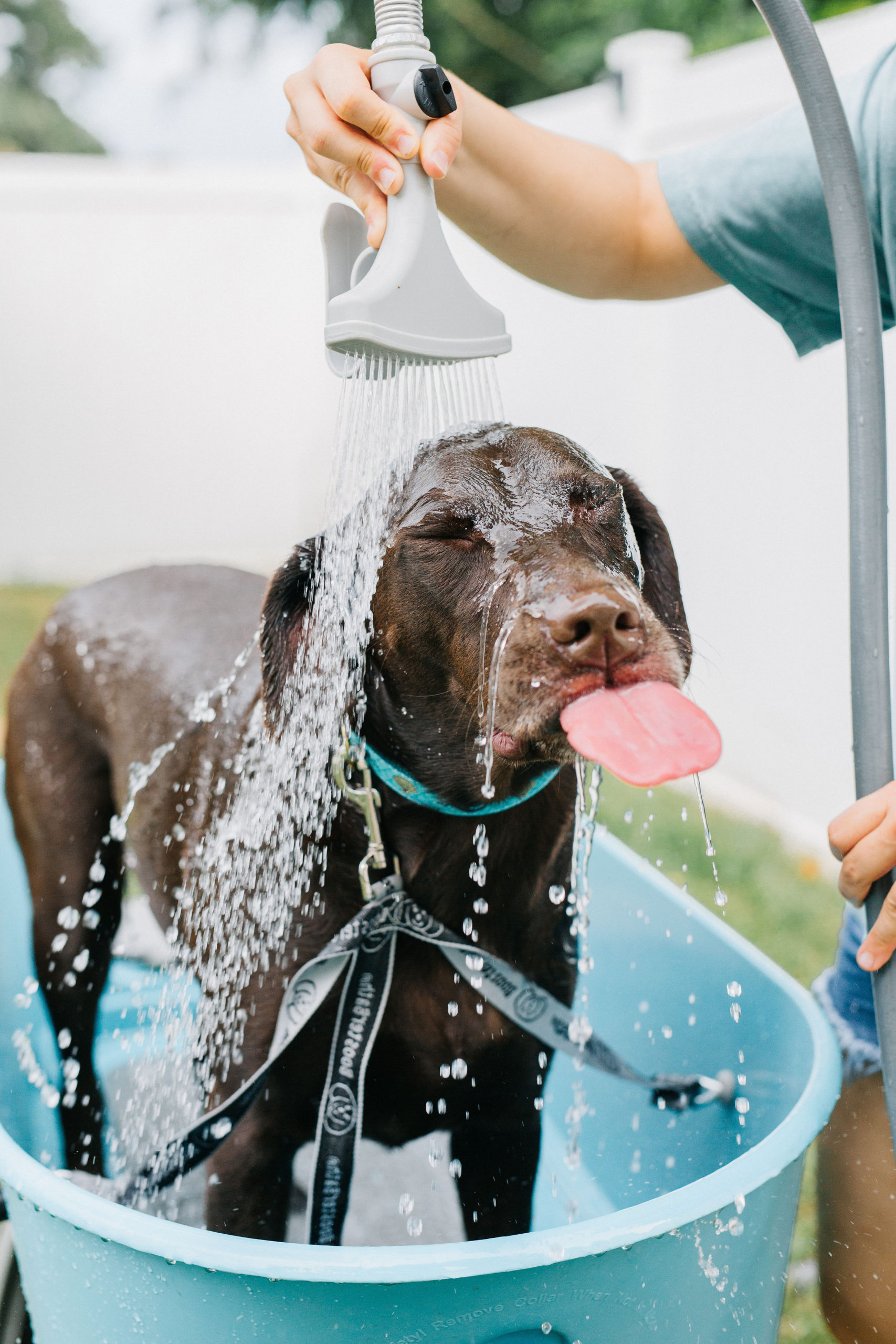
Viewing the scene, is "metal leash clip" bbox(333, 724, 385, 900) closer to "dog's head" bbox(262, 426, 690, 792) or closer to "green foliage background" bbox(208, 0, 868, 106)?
"dog's head" bbox(262, 426, 690, 792)

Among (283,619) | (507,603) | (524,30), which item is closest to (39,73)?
(524,30)

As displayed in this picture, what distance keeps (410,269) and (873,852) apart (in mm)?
917

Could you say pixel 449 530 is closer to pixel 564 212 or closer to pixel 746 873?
pixel 564 212

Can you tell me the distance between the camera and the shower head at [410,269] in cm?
127

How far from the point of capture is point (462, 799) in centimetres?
168

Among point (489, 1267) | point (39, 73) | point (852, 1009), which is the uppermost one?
point (39, 73)

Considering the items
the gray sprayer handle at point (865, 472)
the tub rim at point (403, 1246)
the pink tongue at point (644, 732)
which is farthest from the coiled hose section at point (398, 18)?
the tub rim at point (403, 1246)

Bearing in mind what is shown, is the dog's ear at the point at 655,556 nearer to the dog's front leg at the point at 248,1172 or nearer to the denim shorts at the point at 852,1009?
the denim shorts at the point at 852,1009

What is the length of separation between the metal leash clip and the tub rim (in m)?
0.53

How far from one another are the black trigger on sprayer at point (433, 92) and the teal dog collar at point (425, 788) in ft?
2.74

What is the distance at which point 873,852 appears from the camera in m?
1.44

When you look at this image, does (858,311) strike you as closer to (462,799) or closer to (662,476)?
(462,799)

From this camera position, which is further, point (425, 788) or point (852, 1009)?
point (852, 1009)

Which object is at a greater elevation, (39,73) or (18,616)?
(39,73)
